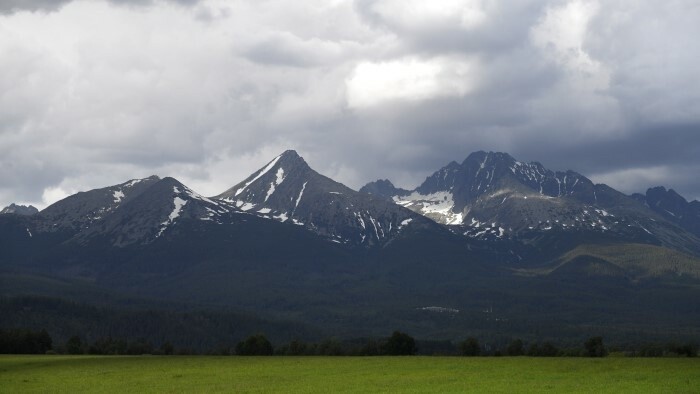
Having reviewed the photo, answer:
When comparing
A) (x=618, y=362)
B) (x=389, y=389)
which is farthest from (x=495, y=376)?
(x=618, y=362)

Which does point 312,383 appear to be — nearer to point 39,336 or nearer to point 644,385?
point 644,385

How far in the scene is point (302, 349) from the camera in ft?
638

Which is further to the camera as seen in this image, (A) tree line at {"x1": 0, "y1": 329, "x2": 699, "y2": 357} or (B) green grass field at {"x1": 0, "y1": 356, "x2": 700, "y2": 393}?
(A) tree line at {"x1": 0, "y1": 329, "x2": 699, "y2": 357}

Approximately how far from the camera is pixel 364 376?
10588 cm

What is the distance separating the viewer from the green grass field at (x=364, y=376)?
297 feet

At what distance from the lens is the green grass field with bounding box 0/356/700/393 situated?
3561 inches

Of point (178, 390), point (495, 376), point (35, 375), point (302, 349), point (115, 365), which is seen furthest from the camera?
point (302, 349)

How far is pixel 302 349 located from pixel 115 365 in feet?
217

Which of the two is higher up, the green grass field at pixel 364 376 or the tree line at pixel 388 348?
the tree line at pixel 388 348

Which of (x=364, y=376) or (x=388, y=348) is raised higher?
(x=388, y=348)

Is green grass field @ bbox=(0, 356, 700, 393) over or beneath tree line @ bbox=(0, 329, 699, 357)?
beneath

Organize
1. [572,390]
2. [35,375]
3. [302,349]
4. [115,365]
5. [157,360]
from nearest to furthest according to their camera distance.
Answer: [572,390] → [35,375] → [115,365] → [157,360] → [302,349]

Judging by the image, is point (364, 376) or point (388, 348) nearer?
point (364, 376)

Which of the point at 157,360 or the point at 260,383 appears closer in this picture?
the point at 260,383
